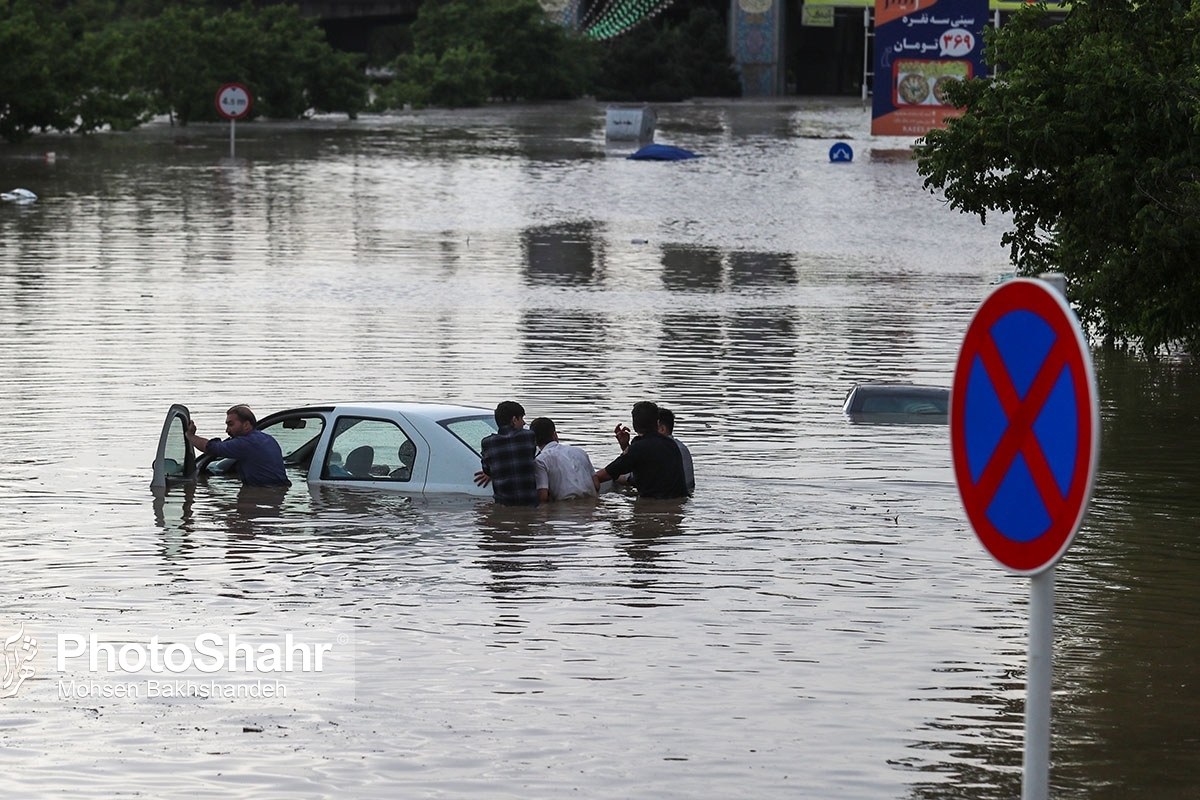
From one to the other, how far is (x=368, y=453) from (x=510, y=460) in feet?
4.58

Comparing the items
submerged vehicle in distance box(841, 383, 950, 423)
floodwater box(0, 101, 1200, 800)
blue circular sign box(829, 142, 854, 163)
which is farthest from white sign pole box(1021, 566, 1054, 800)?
blue circular sign box(829, 142, 854, 163)

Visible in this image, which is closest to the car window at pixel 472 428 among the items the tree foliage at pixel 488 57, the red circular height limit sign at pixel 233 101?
the red circular height limit sign at pixel 233 101

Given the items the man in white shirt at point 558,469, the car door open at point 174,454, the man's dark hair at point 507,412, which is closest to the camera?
the man's dark hair at point 507,412

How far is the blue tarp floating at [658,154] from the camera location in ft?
185

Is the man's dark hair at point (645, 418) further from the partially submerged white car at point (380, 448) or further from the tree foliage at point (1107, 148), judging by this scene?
the tree foliage at point (1107, 148)

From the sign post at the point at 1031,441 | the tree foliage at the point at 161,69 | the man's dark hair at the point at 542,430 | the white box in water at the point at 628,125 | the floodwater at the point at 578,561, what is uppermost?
the tree foliage at the point at 161,69

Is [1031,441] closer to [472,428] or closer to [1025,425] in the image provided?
[1025,425]

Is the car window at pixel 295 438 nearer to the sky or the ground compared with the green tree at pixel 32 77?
nearer to the ground

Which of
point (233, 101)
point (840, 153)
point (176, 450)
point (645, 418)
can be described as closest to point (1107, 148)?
point (645, 418)

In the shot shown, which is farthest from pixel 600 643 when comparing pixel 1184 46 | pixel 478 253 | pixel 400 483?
pixel 478 253

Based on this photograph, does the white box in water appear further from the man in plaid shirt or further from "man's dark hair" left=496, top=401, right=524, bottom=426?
"man's dark hair" left=496, top=401, right=524, bottom=426

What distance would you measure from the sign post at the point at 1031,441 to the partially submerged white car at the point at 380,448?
33.6 ft

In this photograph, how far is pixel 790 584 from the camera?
12109 mm

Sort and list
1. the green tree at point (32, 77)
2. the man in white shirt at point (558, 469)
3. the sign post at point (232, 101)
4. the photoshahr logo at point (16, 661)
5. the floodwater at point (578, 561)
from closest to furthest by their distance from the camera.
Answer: the floodwater at point (578, 561) < the photoshahr logo at point (16, 661) < the man in white shirt at point (558, 469) < the green tree at point (32, 77) < the sign post at point (232, 101)
